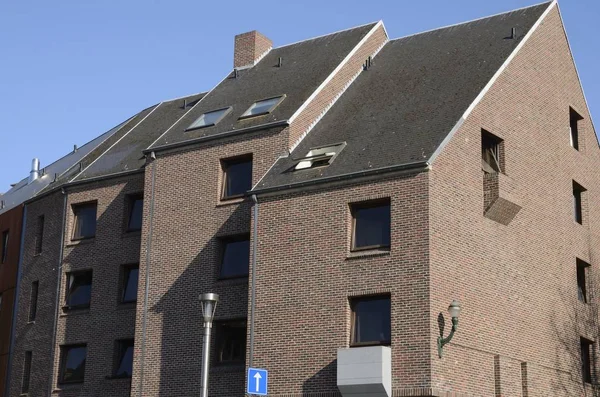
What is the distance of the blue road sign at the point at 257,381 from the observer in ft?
78.8

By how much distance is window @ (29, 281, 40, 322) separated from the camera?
3625cm

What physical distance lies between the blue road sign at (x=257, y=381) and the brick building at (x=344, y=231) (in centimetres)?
158

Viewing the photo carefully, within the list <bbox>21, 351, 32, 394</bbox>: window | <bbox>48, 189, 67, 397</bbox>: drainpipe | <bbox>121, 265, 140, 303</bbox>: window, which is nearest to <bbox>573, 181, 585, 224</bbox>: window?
<bbox>121, 265, 140, 303</bbox>: window

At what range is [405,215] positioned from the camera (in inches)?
998

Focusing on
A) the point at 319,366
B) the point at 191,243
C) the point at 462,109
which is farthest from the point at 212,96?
the point at 319,366

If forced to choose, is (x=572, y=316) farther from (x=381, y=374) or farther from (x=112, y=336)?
(x=112, y=336)

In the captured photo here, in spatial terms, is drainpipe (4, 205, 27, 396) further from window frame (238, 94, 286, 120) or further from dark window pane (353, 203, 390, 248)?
dark window pane (353, 203, 390, 248)

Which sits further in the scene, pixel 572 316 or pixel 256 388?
pixel 572 316

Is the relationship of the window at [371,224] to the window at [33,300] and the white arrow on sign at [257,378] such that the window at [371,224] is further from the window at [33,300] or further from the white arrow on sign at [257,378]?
the window at [33,300]

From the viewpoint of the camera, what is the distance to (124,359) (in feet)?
106

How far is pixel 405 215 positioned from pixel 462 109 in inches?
153

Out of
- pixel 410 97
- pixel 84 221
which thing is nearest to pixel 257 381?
pixel 410 97

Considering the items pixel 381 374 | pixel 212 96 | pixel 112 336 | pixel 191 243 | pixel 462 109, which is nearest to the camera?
pixel 381 374

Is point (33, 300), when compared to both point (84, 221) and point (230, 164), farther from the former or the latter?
point (230, 164)
